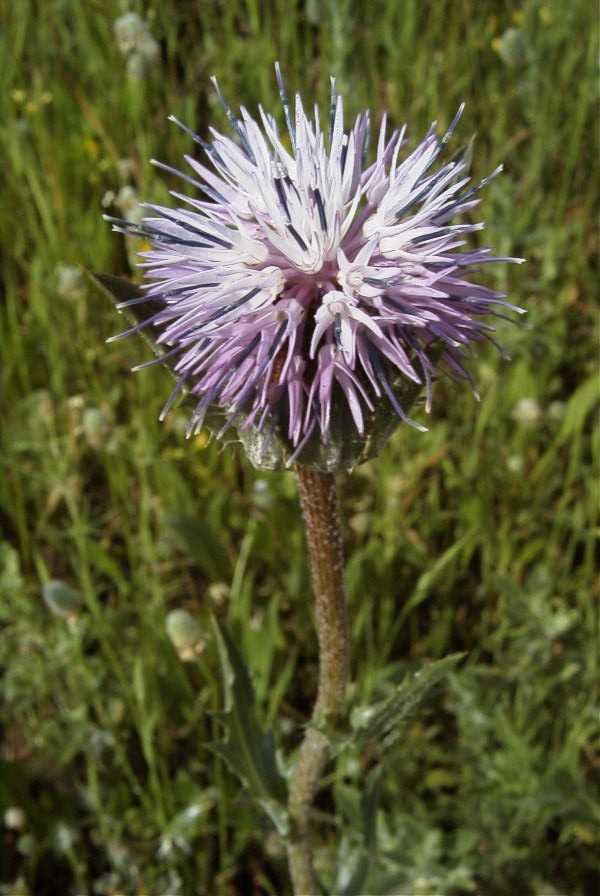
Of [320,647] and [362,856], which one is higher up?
[320,647]

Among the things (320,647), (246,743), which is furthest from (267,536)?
(320,647)

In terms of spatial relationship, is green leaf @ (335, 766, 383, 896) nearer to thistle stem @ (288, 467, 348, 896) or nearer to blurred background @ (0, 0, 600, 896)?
blurred background @ (0, 0, 600, 896)

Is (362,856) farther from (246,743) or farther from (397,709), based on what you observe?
(397,709)

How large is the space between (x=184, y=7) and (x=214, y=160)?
279 centimetres

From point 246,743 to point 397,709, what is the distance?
0.38 meters

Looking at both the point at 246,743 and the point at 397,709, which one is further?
the point at 246,743

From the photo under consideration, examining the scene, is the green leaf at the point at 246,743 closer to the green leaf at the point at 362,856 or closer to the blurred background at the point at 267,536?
the blurred background at the point at 267,536

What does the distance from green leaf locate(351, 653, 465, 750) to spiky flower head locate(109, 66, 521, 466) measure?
1.64ft

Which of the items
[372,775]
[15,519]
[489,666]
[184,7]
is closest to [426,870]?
[372,775]

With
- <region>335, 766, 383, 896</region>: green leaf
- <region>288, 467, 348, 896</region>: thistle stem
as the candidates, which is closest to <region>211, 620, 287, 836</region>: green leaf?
<region>288, 467, 348, 896</region>: thistle stem

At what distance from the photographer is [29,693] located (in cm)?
241

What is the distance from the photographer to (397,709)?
1682 millimetres

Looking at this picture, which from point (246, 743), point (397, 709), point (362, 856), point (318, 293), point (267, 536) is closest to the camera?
point (318, 293)

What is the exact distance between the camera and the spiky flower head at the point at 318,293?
1315mm
